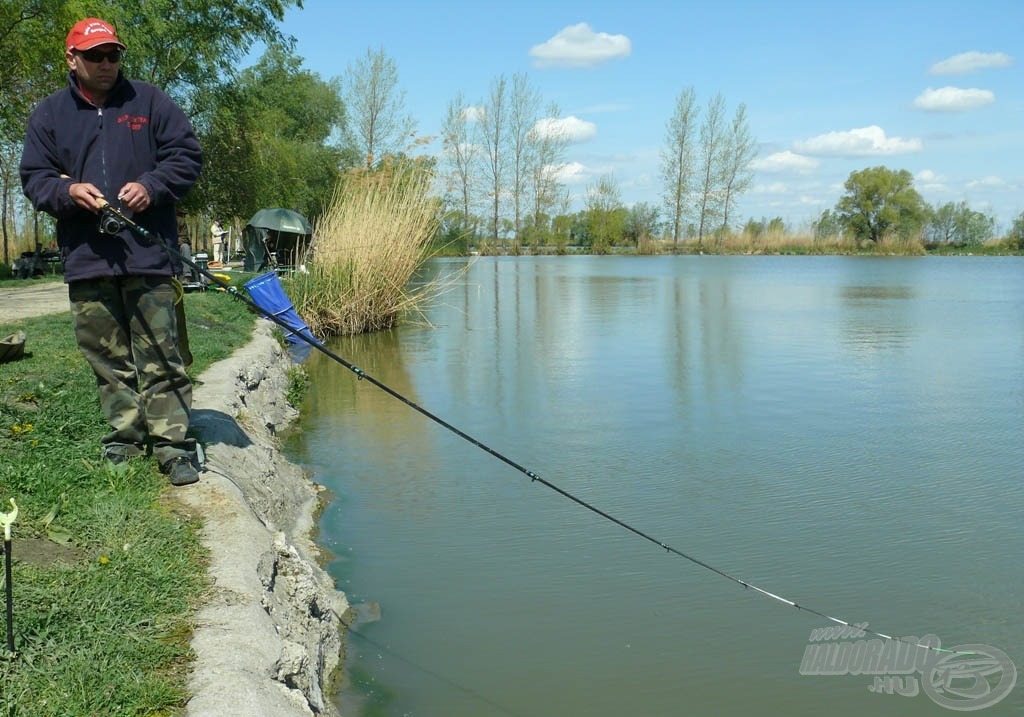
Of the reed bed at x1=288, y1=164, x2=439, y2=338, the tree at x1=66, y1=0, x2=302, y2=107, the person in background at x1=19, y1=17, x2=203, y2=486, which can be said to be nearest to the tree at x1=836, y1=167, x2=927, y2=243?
the tree at x1=66, y1=0, x2=302, y2=107

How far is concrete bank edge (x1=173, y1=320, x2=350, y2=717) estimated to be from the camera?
8.78 feet

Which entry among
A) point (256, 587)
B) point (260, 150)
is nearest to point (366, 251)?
point (256, 587)

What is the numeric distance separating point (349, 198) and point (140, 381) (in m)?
10.9

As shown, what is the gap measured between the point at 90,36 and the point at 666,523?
3.90 meters

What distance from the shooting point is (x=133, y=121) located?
12.9 feet

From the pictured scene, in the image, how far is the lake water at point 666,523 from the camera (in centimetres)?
384

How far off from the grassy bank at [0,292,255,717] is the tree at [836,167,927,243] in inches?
2469

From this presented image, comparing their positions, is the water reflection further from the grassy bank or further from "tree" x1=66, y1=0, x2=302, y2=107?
"tree" x1=66, y1=0, x2=302, y2=107

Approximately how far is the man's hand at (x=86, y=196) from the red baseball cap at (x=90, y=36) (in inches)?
21.9

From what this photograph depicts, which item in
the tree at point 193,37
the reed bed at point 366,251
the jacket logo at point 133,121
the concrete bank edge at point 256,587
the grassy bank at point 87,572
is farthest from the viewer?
the tree at point 193,37

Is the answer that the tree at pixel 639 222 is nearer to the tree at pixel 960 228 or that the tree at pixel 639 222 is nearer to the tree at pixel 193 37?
the tree at pixel 960 228

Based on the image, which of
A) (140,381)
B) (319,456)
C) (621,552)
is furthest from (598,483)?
(140,381)

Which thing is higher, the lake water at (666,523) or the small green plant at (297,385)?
the small green plant at (297,385)

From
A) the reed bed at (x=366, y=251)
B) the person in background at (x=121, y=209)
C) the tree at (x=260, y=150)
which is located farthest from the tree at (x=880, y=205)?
the person in background at (x=121, y=209)
